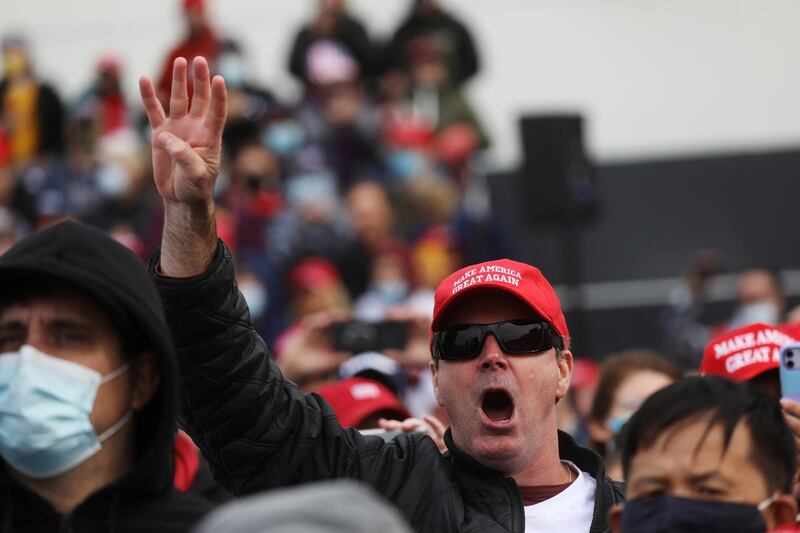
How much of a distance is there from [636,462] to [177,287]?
110 cm

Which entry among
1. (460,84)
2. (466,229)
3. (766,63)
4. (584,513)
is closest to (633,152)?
(766,63)

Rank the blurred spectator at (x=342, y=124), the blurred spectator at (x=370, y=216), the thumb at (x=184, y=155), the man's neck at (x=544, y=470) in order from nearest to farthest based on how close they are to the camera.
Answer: the thumb at (x=184, y=155) < the man's neck at (x=544, y=470) < the blurred spectator at (x=370, y=216) < the blurred spectator at (x=342, y=124)

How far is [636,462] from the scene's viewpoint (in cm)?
331

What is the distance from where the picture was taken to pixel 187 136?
3.83m

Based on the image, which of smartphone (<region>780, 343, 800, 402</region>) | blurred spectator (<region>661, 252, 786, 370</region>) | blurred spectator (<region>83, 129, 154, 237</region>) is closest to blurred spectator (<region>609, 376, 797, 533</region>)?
smartphone (<region>780, 343, 800, 402</region>)

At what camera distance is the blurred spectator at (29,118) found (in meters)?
14.2

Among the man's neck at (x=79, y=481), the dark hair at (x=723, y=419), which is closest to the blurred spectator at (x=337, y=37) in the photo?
the dark hair at (x=723, y=419)

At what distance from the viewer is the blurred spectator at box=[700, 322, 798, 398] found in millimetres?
4469

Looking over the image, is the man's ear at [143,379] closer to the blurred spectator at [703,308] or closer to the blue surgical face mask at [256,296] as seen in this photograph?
the blurred spectator at [703,308]

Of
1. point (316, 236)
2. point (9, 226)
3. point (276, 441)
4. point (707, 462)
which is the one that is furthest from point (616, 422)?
point (9, 226)

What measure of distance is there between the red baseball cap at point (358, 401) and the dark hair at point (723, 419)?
69.7 inches

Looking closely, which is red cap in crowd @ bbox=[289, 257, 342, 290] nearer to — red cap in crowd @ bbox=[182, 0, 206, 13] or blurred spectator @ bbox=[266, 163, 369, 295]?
blurred spectator @ bbox=[266, 163, 369, 295]

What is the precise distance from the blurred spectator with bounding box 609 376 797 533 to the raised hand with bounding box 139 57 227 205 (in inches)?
43.1

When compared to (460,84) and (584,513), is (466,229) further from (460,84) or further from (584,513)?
(584,513)
